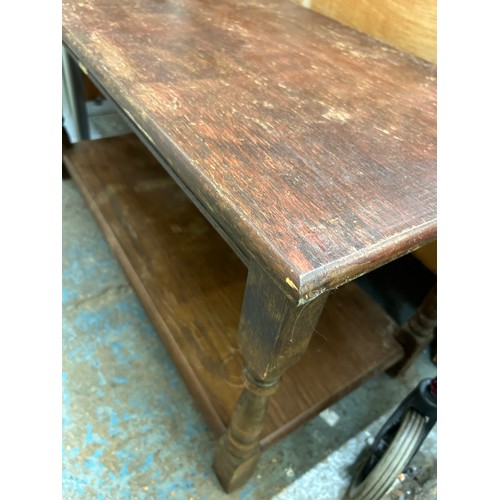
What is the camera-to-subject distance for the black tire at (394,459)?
0.69 m

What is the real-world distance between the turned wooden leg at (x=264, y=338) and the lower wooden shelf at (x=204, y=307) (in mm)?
141

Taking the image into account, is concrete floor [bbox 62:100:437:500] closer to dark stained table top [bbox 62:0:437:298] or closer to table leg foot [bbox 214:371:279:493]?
table leg foot [bbox 214:371:279:493]

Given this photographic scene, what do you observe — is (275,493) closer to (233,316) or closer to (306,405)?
(306,405)

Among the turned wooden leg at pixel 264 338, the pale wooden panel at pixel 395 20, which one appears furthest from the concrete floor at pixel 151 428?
the pale wooden panel at pixel 395 20

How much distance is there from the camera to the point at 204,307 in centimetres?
83

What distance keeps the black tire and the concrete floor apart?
68 millimetres

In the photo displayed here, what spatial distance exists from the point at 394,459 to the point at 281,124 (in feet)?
1.92

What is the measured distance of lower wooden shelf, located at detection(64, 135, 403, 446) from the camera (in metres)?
0.73

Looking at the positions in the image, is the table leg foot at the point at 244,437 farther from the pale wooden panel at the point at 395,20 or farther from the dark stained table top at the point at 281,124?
the pale wooden panel at the point at 395,20

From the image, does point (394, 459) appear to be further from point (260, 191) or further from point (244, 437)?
point (260, 191)

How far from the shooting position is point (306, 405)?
0.72 meters

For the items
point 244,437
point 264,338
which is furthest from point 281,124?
point 244,437
